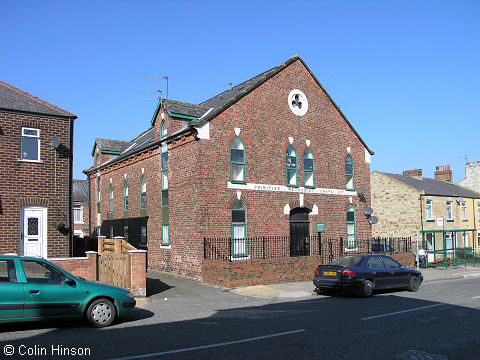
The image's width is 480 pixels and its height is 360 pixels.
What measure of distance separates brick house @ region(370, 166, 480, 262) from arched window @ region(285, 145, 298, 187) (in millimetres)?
15072

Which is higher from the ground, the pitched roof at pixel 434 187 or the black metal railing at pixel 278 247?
the pitched roof at pixel 434 187

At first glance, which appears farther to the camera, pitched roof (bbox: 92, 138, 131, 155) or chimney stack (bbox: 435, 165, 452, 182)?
chimney stack (bbox: 435, 165, 452, 182)

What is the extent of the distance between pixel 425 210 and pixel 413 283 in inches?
780

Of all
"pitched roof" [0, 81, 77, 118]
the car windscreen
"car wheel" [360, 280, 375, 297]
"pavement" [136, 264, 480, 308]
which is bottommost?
"pavement" [136, 264, 480, 308]

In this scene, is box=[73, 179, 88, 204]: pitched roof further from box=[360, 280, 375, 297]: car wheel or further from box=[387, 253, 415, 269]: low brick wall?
box=[360, 280, 375, 297]: car wheel

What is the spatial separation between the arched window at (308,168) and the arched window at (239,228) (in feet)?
14.6

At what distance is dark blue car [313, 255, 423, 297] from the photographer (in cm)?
1491

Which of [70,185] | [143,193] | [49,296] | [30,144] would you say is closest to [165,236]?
[143,193]

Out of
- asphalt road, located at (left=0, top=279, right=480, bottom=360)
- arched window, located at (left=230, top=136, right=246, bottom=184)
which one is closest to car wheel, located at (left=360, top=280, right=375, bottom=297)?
asphalt road, located at (left=0, top=279, right=480, bottom=360)

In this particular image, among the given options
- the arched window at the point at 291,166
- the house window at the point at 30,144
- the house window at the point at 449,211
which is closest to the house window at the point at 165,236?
the arched window at the point at 291,166

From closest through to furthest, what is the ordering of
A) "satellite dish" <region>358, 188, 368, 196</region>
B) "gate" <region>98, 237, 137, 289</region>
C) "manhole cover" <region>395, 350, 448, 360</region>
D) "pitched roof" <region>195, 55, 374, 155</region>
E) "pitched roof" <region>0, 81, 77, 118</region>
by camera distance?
1. "manhole cover" <region>395, 350, 448, 360</region>
2. "gate" <region>98, 237, 137, 289</region>
3. "pitched roof" <region>0, 81, 77, 118</region>
4. "pitched roof" <region>195, 55, 374, 155</region>
5. "satellite dish" <region>358, 188, 368, 196</region>

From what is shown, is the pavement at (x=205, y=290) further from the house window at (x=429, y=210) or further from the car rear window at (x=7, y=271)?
the house window at (x=429, y=210)

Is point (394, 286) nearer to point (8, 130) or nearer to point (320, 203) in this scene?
point (320, 203)

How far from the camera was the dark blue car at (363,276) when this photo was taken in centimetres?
1491
